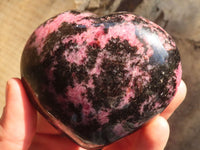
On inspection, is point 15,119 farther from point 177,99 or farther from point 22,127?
point 177,99

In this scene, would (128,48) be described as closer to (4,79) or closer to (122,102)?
(122,102)

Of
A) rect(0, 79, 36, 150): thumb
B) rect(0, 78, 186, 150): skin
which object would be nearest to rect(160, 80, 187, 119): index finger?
rect(0, 78, 186, 150): skin

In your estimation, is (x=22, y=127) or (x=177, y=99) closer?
(x=22, y=127)

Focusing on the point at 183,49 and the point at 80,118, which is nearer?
the point at 80,118

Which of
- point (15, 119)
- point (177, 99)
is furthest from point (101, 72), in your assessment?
point (177, 99)

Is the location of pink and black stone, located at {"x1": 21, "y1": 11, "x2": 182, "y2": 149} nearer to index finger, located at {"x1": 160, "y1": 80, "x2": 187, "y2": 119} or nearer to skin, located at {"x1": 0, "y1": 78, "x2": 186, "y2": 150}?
skin, located at {"x1": 0, "y1": 78, "x2": 186, "y2": 150}

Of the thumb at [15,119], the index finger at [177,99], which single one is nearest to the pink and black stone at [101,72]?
the thumb at [15,119]

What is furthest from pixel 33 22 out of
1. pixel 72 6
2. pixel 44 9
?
pixel 72 6
